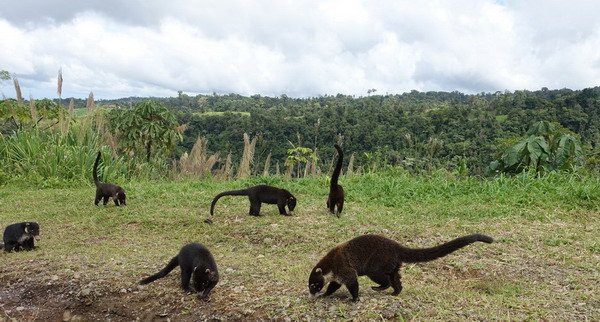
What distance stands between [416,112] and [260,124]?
11.8 m

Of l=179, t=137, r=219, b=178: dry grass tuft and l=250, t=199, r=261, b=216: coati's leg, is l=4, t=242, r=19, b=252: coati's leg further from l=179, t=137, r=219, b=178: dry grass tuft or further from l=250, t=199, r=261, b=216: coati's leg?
l=179, t=137, r=219, b=178: dry grass tuft

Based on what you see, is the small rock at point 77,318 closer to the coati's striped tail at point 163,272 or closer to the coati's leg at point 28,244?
the coati's striped tail at point 163,272

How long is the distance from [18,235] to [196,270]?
8.40 ft

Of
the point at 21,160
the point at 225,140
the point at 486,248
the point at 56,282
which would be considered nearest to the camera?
the point at 56,282

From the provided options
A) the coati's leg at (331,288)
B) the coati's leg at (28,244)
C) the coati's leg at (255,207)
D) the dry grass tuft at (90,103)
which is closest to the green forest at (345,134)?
the dry grass tuft at (90,103)

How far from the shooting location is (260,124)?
106ft

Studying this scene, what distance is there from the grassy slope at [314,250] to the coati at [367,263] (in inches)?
5.6

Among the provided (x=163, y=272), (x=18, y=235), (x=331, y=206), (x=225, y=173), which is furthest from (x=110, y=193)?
(x=225, y=173)

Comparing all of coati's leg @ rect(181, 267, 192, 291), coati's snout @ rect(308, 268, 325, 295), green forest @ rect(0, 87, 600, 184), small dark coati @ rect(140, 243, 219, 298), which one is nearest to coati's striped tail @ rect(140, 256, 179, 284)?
small dark coati @ rect(140, 243, 219, 298)

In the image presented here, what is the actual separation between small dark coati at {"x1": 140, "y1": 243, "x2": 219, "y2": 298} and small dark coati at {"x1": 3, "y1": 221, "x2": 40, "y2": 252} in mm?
1841

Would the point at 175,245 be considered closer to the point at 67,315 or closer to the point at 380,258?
the point at 67,315

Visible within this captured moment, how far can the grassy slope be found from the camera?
3562mm

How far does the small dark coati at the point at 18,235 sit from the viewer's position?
5.17m

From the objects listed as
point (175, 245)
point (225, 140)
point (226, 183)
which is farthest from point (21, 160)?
point (225, 140)
